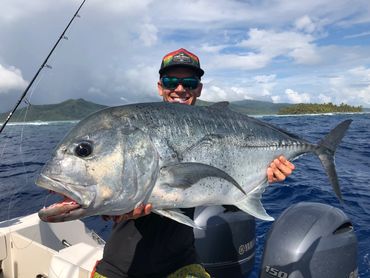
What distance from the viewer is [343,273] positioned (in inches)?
169

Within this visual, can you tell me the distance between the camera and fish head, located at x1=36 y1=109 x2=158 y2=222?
2.31 metres

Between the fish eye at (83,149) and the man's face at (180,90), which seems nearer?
the fish eye at (83,149)

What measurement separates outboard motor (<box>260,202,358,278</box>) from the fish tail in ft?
2.29

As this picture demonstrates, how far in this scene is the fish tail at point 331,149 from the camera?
4.09 metres

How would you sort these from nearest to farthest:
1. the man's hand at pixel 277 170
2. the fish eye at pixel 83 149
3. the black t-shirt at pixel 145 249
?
the fish eye at pixel 83 149 < the black t-shirt at pixel 145 249 < the man's hand at pixel 277 170

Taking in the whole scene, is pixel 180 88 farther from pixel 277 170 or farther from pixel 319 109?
pixel 319 109

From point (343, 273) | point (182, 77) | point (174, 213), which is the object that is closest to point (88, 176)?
point (174, 213)

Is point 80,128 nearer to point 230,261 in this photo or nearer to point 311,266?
point 311,266

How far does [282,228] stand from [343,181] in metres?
10.0

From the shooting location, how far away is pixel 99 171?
2.37m

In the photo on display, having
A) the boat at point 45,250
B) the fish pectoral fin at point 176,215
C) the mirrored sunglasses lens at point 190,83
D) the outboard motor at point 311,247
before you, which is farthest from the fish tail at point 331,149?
the boat at point 45,250

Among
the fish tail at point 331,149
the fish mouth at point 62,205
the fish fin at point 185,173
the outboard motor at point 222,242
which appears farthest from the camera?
the outboard motor at point 222,242

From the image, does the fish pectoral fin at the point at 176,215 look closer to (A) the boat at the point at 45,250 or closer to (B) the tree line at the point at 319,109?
(A) the boat at the point at 45,250

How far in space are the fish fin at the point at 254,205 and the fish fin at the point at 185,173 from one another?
2.25ft
